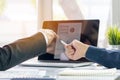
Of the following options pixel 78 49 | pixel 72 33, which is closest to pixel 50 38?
pixel 78 49

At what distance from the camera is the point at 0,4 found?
2301mm

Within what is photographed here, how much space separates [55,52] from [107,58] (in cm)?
37

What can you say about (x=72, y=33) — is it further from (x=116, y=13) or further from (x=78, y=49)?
(x=116, y=13)

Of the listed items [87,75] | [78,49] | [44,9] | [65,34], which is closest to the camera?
[87,75]

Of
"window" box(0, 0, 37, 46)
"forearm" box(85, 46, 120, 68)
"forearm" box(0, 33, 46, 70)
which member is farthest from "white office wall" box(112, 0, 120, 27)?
"forearm" box(0, 33, 46, 70)

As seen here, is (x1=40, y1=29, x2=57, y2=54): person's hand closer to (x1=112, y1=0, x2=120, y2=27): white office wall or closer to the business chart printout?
the business chart printout

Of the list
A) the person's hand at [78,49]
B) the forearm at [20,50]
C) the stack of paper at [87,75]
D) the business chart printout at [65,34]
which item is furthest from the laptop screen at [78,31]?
the stack of paper at [87,75]

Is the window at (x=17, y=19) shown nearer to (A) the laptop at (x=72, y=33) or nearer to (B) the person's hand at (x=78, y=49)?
(A) the laptop at (x=72, y=33)

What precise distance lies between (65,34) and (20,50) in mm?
537

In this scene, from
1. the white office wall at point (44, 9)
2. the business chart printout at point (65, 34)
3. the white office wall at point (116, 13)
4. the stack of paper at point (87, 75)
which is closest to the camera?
the stack of paper at point (87, 75)

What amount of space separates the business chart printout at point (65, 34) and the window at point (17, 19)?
2.37 feet

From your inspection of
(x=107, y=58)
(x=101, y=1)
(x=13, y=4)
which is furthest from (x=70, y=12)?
(x=107, y=58)

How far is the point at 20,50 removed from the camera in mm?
1050

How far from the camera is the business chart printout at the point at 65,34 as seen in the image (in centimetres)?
153
